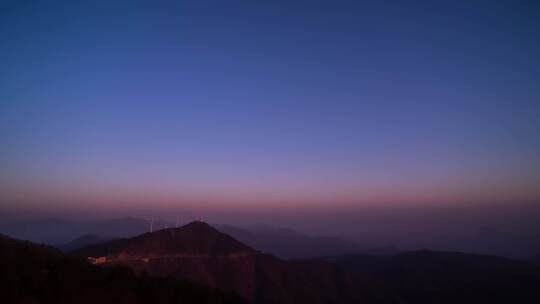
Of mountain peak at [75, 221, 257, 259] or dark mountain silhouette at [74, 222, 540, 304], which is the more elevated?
mountain peak at [75, 221, 257, 259]

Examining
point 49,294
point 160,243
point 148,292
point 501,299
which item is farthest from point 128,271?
point 501,299

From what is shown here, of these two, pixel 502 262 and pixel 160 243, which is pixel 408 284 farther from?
pixel 160 243

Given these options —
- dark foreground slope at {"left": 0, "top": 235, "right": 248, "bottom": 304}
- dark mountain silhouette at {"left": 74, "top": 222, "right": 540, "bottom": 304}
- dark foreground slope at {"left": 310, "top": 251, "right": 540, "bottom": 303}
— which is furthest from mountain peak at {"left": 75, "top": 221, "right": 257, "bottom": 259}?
dark foreground slope at {"left": 0, "top": 235, "right": 248, "bottom": 304}

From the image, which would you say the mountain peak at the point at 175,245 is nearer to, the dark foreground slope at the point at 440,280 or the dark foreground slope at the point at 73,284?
the dark foreground slope at the point at 440,280

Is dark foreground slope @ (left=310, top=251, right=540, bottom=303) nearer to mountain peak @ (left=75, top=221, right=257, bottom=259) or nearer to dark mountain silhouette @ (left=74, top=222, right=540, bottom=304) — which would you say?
dark mountain silhouette @ (left=74, top=222, right=540, bottom=304)

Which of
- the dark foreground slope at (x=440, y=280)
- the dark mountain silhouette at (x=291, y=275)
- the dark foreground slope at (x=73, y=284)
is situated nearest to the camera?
the dark foreground slope at (x=73, y=284)

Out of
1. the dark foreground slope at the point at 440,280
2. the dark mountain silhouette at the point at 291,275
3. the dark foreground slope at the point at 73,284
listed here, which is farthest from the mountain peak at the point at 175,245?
the dark foreground slope at the point at 73,284
